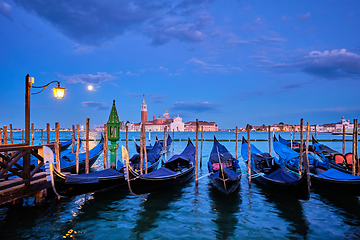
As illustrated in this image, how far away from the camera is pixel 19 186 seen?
13.9ft

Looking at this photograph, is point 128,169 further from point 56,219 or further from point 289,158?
point 289,158

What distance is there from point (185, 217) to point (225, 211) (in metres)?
0.89

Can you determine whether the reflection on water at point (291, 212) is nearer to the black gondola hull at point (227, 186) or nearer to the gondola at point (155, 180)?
the black gondola hull at point (227, 186)

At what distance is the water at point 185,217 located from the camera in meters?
3.75

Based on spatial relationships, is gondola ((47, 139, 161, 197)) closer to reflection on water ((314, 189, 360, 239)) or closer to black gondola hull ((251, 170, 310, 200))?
black gondola hull ((251, 170, 310, 200))

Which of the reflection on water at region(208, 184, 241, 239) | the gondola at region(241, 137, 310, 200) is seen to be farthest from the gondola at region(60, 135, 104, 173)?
the gondola at region(241, 137, 310, 200)

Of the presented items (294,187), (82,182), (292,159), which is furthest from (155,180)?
(292,159)

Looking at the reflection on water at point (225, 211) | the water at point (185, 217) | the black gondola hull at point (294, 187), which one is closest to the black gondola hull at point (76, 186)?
the water at point (185, 217)

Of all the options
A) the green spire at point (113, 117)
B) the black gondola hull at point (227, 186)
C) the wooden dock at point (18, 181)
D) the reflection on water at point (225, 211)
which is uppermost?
the green spire at point (113, 117)

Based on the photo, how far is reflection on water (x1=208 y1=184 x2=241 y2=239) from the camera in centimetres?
388

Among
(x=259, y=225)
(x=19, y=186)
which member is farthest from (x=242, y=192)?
(x=19, y=186)

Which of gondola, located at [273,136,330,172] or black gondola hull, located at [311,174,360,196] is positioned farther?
gondola, located at [273,136,330,172]

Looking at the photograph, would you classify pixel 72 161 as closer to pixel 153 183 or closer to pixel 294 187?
pixel 153 183

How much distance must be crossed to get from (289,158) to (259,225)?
5.22 metres
